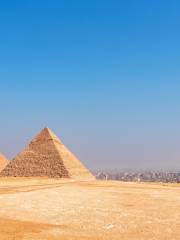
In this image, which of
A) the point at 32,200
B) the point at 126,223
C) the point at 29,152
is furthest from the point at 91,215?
the point at 29,152

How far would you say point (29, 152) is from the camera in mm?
51688

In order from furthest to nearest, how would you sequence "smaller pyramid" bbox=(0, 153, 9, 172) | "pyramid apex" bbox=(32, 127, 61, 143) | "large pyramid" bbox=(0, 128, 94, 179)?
"smaller pyramid" bbox=(0, 153, 9, 172) < "pyramid apex" bbox=(32, 127, 61, 143) < "large pyramid" bbox=(0, 128, 94, 179)

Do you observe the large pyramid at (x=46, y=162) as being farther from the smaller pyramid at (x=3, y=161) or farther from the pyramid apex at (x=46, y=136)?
the smaller pyramid at (x=3, y=161)

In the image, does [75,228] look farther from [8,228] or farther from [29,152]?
[29,152]

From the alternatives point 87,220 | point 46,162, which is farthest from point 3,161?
point 87,220

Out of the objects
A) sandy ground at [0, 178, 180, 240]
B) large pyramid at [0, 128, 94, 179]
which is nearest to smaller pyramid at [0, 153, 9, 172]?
large pyramid at [0, 128, 94, 179]

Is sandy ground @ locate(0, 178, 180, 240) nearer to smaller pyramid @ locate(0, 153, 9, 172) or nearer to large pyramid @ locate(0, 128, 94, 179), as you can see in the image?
large pyramid @ locate(0, 128, 94, 179)

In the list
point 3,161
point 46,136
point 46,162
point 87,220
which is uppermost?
point 46,136

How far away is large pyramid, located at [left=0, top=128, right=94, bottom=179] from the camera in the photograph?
47.1 m

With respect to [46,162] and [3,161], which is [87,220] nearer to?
[46,162]

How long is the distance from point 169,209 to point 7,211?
23.5ft

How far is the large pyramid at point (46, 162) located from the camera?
4709cm

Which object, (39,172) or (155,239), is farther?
(39,172)

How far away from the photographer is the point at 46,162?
1917 inches
